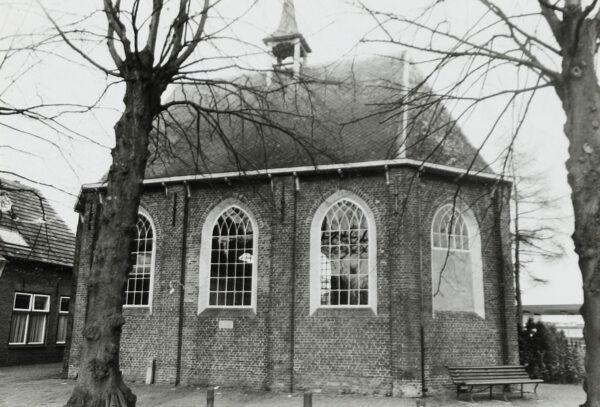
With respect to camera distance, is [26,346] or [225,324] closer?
[225,324]

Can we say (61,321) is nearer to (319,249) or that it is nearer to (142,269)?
(142,269)

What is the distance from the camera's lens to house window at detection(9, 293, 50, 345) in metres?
21.0

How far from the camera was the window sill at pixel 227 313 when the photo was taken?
606 inches

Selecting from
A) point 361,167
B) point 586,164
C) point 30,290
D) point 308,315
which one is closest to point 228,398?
point 308,315

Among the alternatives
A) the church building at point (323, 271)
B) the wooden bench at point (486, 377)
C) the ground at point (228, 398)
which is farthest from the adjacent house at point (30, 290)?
the wooden bench at point (486, 377)

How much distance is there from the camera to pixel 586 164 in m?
6.05

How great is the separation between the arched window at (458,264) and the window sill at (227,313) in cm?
525

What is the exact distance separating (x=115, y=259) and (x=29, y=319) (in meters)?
15.9

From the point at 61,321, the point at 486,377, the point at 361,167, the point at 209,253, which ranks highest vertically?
the point at 361,167

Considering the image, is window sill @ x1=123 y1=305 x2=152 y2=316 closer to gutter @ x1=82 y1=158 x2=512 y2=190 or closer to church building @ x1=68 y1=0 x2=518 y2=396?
church building @ x1=68 y1=0 x2=518 y2=396

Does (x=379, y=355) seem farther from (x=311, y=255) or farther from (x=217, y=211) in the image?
(x=217, y=211)

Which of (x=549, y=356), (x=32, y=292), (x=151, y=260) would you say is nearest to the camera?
(x=151, y=260)

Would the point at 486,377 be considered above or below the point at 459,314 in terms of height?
below

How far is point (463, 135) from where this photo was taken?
17.5 metres
